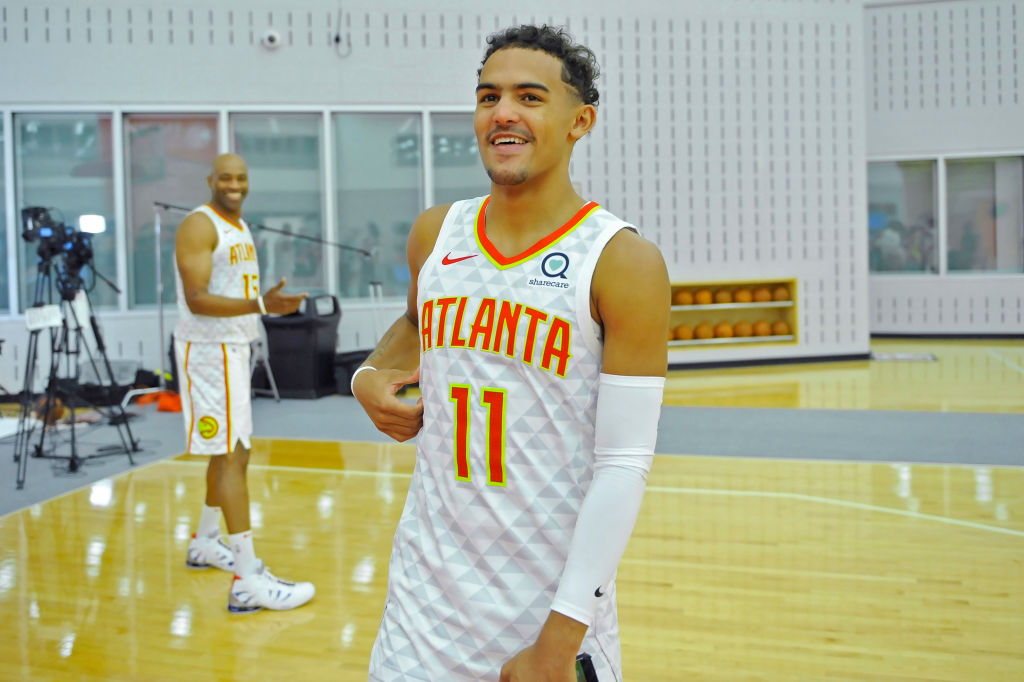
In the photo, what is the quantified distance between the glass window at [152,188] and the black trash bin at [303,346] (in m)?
1.55

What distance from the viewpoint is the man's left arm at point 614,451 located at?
1.28m

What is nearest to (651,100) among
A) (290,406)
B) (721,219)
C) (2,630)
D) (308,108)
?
(721,219)

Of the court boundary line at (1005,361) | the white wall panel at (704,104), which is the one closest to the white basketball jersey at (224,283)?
the white wall panel at (704,104)

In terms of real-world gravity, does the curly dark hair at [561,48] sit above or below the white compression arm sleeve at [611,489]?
above

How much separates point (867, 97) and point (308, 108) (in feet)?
24.1

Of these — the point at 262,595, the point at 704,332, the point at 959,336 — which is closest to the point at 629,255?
the point at 262,595

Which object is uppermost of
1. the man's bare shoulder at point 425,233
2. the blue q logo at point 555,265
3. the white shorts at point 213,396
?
the man's bare shoulder at point 425,233

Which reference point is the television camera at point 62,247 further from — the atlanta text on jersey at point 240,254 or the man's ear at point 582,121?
the man's ear at point 582,121

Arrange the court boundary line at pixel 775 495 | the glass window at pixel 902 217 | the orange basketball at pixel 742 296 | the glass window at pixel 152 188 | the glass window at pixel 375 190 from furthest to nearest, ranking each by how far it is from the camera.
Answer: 1. the glass window at pixel 902 217
2. the orange basketball at pixel 742 296
3. the glass window at pixel 375 190
4. the glass window at pixel 152 188
5. the court boundary line at pixel 775 495

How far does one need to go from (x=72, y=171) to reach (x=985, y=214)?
10860 millimetres

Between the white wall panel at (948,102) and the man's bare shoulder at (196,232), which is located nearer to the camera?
the man's bare shoulder at (196,232)

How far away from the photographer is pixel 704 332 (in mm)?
10492

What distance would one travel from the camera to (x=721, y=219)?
10492 millimetres

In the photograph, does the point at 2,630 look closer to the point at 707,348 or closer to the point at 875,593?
the point at 875,593
